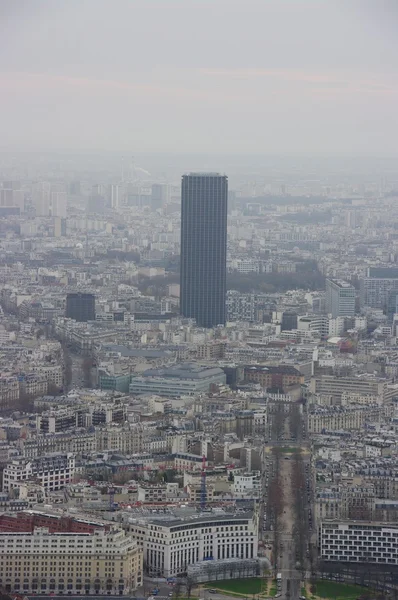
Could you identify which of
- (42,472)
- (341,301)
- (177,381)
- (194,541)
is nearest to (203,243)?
(341,301)

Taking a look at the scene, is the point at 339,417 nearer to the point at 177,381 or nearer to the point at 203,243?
the point at 177,381

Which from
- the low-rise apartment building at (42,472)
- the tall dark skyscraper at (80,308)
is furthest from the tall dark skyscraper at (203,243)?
the low-rise apartment building at (42,472)

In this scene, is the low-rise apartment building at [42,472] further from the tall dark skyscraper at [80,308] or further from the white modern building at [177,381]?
the tall dark skyscraper at [80,308]

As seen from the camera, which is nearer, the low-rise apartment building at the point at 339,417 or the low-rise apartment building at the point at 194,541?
the low-rise apartment building at the point at 194,541

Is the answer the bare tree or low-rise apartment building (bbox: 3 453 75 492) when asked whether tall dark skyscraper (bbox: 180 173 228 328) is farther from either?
low-rise apartment building (bbox: 3 453 75 492)

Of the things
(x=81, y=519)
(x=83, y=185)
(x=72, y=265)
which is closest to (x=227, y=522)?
(x=81, y=519)

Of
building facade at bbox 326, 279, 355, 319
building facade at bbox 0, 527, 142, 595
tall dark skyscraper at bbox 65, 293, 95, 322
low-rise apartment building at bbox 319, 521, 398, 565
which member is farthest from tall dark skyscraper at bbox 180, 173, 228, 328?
building facade at bbox 0, 527, 142, 595
